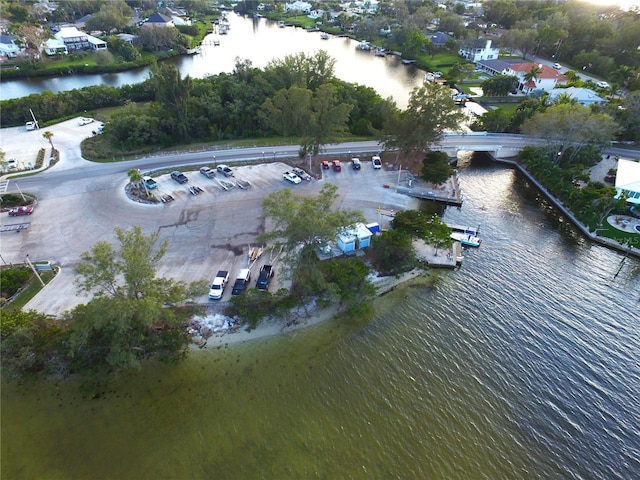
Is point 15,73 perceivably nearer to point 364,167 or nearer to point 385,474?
point 364,167

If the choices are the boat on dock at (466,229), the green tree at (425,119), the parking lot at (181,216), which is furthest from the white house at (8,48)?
the boat on dock at (466,229)

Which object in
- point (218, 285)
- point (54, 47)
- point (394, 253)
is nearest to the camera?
point (218, 285)

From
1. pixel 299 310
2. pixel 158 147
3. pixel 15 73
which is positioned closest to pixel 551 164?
pixel 299 310

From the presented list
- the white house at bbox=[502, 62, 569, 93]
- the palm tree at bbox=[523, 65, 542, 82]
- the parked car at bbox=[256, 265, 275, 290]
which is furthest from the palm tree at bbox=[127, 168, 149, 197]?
the white house at bbox=[502, 62, 569, 93]

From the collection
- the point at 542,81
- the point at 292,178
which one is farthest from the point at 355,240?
the point at 542,81

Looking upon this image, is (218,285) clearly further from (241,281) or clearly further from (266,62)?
(266,62)
